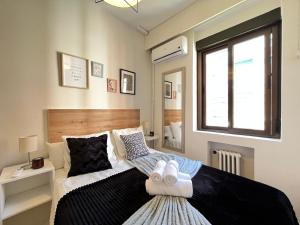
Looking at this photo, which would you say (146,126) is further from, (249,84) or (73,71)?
(249,84)

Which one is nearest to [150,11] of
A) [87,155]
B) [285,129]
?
[87,155]

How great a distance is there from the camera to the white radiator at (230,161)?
204cm

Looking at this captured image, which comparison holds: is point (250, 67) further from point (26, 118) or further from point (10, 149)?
point (10, 149)

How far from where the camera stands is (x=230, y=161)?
2121mm

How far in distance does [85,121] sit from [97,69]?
77 centimetres

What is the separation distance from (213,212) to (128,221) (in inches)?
20.6

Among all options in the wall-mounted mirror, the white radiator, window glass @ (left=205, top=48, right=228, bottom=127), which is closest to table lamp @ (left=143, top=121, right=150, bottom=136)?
the wall-mounted mirror

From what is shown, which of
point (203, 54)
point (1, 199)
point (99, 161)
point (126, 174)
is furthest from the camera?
point (203, 54)

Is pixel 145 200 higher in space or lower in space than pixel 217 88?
lower

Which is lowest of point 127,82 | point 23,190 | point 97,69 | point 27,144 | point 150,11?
point 23,190

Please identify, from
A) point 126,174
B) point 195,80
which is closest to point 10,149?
point 126,174

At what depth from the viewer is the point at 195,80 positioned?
2551mm

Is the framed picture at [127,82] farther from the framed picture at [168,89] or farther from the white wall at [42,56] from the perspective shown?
the framed picture at [168,89]

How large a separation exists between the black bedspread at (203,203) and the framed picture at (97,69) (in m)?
1.51
